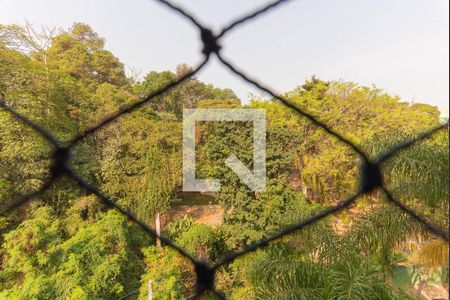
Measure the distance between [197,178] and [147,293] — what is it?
120 cm

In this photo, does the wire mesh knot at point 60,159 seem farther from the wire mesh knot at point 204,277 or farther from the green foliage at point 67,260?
the green foliage at point 67,260

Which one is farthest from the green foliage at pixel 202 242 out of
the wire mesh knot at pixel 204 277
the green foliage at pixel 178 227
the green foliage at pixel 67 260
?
the wire mesh knot at pixel 204 277

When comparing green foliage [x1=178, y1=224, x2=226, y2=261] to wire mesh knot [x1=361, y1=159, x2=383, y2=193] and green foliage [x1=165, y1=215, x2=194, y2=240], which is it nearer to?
green foliage [x1=165, y1=215, x2=194, y2=240]

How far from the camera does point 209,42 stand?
0.28 m

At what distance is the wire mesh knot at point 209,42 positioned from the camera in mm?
283

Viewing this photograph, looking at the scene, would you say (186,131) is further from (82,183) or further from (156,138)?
(82,183)

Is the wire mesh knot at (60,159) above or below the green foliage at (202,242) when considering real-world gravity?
above

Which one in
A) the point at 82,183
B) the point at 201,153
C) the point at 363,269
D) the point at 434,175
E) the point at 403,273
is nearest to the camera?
the point at 82,183

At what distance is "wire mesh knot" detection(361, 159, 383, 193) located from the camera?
28cm

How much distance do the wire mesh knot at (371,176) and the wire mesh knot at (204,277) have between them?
0.17 meters

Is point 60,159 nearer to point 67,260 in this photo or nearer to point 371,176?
point 371,176

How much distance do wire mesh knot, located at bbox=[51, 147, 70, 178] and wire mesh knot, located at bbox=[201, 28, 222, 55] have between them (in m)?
0.17

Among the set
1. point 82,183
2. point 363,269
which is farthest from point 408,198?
point 82,183

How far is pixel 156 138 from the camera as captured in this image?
238cm
